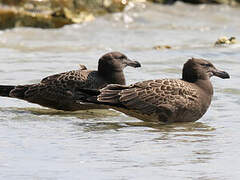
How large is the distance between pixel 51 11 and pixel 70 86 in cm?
939

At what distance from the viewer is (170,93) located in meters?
8.66

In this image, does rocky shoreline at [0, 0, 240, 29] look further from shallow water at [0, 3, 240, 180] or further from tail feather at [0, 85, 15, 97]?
tail feather at [0, 85, 15, 97]

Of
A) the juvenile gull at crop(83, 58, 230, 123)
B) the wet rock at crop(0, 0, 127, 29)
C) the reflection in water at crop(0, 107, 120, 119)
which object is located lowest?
the reflection in water at crop(0, 107, 120, 119)

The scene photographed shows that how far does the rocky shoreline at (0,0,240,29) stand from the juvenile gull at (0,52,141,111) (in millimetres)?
7923

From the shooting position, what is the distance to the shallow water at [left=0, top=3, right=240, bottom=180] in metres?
6.48

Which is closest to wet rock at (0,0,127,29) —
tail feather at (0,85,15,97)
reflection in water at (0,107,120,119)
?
tail feather at (0,85,15,97)

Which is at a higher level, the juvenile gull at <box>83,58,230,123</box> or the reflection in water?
the juvenile gull at <box>83,58,230,123</box>

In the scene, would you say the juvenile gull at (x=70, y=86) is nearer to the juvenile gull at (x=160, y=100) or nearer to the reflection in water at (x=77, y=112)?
the reflection in water at (x=77, y=112)

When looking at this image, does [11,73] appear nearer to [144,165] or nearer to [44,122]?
[44,122]

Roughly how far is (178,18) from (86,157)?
41.7 ft

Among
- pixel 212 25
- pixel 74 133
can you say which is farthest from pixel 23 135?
pixel 212 25

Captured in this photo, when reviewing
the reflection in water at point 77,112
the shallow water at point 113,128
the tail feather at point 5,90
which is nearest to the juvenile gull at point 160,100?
the shallow water at point 113,128

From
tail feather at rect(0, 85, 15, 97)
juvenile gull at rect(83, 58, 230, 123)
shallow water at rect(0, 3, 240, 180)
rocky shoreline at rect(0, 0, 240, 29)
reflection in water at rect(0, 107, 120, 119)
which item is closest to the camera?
shallow water at rect(0, 3, 240, 180)

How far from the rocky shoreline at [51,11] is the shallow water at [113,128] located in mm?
929
